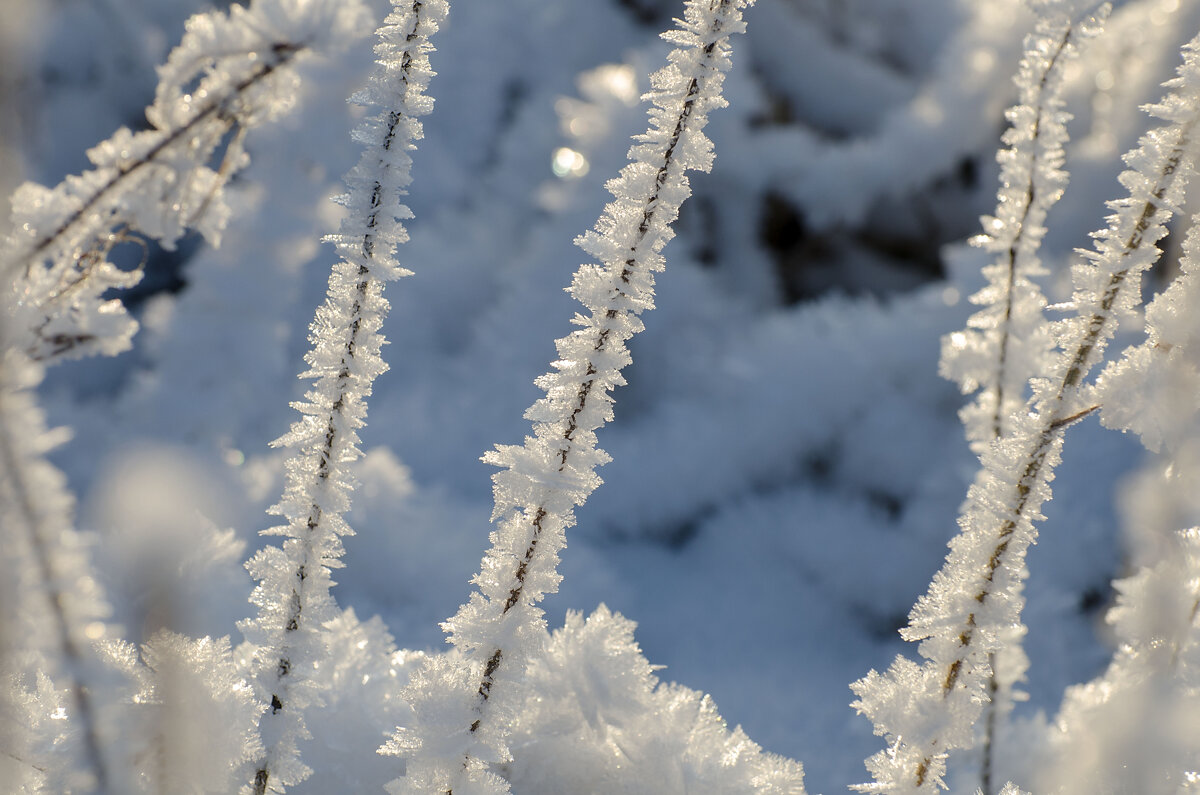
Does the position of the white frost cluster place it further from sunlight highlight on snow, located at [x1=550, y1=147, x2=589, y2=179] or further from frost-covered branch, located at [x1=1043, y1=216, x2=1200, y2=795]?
sunlight highlight on snow, located at [x1=550, y1=147, x2=589, y2=179]

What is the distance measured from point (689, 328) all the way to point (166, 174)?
1.83 feet

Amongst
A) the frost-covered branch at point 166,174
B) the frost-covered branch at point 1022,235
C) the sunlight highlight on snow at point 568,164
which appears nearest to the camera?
the frost-covered branch at point 166,174

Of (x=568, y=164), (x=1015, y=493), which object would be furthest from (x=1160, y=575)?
(x=568, y=164)

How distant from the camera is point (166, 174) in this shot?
0.16 m

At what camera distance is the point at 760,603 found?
0.62 m

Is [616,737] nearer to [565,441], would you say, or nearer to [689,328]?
[565,441]

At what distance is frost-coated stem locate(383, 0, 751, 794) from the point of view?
8.0 inches

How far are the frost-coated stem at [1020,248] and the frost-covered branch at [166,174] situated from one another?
245 mm

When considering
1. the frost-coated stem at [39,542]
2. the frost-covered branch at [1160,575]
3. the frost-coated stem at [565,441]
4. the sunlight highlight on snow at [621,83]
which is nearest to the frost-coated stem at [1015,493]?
the frost-covered branch at [1160,575]

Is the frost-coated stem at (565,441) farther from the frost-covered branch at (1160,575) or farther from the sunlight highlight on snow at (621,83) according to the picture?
the sunlight highlight on snow at (621,83)

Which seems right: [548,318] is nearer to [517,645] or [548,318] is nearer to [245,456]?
[245,456]

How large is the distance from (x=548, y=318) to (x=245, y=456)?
0.88 ft

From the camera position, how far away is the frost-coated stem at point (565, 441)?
202mm

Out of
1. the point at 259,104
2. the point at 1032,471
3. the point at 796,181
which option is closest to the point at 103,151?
the point at 259,104
